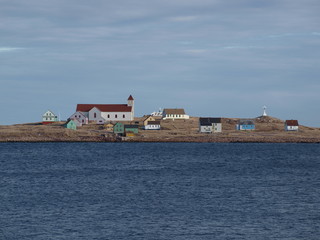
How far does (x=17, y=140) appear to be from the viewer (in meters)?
162

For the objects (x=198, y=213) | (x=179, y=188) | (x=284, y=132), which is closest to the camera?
(x=198, y=213)

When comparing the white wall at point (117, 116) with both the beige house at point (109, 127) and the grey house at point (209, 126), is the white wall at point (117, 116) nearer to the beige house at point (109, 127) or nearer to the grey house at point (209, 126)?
the beige house at point (109, 127)

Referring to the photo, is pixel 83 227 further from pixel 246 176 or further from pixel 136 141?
pixel 136 141

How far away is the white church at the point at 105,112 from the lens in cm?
19229

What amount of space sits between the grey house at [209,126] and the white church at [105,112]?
112 ft

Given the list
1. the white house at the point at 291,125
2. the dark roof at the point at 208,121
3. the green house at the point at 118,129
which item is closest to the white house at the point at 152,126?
the green house at the point at 118,129

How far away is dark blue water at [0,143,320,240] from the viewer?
37.3 meters

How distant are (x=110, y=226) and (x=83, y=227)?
1.92 meters

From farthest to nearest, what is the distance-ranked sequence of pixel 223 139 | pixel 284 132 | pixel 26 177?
pixel 284 132
pixel 223 139
pixel 26 177

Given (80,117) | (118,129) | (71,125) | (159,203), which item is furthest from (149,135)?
(159,203)

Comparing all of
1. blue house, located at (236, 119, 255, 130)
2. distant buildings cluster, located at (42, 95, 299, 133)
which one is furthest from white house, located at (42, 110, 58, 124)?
blue house, located at (236, 119, 255, 130)

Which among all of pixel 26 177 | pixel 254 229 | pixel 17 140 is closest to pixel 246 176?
pixel 26 177

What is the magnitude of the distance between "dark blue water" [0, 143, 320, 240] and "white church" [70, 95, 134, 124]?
353ft

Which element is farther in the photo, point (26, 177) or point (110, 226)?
point (26, 177)
